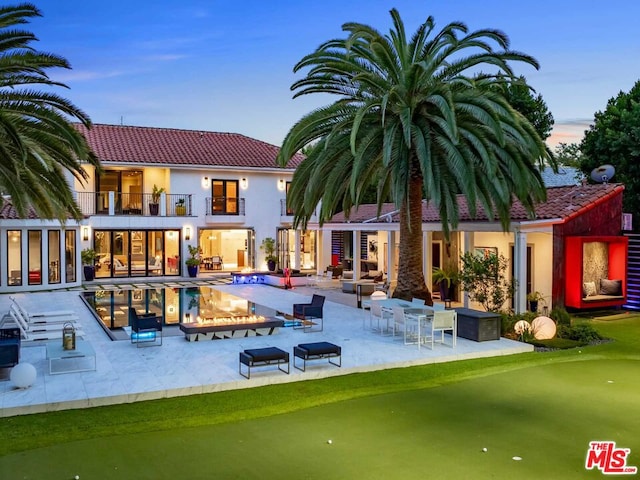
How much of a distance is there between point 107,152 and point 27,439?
84.2 ft

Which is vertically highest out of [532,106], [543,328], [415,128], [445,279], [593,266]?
[532,106]

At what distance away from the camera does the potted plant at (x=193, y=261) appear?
31125 millimetres

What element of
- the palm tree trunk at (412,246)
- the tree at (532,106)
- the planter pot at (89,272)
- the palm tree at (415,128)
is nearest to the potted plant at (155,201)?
the planter pot at (89,272)

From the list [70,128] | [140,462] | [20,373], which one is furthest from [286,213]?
[140,462]

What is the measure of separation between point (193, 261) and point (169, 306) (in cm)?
1005

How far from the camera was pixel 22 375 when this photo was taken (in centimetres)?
1000

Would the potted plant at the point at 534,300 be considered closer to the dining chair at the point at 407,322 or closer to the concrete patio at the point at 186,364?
the concrete patio at the point at 186,364

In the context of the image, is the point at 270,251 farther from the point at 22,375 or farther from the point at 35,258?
the point at 22,375

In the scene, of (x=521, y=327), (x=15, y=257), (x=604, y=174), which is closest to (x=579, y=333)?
(x=521, y=327)

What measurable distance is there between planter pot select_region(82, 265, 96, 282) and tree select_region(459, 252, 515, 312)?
770 inches

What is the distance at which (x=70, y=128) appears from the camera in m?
12.9

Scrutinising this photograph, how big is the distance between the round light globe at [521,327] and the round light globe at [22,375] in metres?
11.2

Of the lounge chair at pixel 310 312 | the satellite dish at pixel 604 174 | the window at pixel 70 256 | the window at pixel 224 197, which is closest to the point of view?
the lounge chair at pixel 310 312

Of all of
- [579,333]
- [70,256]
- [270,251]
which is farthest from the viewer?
[270,251]
